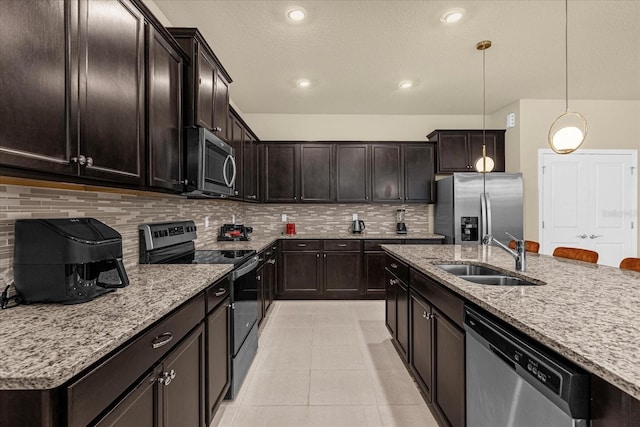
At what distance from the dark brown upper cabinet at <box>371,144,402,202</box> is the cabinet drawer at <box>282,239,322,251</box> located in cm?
110

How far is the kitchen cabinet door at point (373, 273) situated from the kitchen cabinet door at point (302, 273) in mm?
656

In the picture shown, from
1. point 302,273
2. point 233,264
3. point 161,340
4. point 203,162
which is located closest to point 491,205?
point 302,273

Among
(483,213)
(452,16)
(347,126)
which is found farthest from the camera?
(347,126)

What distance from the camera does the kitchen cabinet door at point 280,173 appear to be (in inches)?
185

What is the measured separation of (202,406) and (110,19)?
6.06ft

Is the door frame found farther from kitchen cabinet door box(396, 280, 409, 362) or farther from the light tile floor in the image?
kitchen cabinet door box(396, 280, 409, 362)

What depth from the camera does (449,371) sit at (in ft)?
5.29

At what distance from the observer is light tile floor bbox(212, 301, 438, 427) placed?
1.96 m

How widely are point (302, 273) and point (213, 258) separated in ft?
7.21

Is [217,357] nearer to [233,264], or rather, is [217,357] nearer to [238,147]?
[233,264]

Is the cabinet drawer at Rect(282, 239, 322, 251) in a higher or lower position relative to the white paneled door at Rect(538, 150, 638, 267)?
lower

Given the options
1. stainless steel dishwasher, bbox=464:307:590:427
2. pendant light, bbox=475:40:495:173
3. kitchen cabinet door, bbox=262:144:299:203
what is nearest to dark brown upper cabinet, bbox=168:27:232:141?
stainless steel dishwasher, bbox=464:307:590:427

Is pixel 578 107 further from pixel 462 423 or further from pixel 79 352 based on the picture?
pixel 79 352

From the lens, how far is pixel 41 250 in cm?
119
